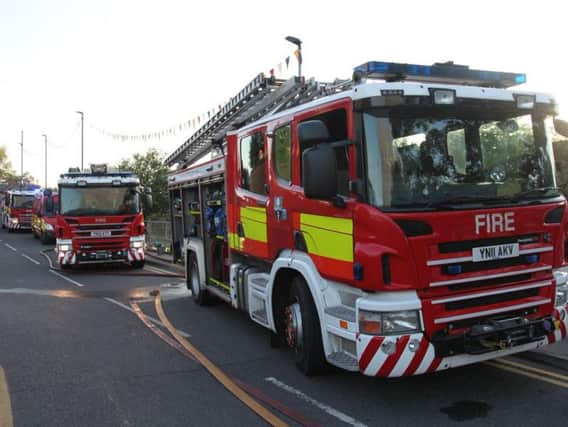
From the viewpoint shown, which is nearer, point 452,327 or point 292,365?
point 452,327

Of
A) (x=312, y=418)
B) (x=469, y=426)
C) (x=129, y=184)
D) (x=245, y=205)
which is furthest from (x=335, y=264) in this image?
(x=129, y=184)

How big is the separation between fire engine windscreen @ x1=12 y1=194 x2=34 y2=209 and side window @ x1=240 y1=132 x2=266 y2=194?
32668 mm

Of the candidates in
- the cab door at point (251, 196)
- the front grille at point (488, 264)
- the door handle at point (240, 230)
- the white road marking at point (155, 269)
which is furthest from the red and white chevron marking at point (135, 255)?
the front grille at point (488, 264)

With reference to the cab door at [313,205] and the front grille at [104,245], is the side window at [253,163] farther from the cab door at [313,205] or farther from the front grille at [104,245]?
the front grille at [104,245]

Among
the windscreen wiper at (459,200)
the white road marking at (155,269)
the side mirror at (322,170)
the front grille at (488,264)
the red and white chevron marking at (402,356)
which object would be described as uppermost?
the side mirror at (322,170)

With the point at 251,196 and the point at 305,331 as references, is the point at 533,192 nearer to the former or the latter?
the point at 305,331

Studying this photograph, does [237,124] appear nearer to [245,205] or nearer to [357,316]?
[245,205]

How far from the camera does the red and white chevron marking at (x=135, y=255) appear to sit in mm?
14695

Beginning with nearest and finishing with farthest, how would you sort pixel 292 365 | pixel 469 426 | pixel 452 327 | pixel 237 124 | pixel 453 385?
pixel 469 426 < pixel 452 327 < pixel 453 385 < pixel 292 365 < pixel 237 124

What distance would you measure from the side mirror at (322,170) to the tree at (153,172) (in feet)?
79.8

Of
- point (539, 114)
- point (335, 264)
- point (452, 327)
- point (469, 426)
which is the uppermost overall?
point (539, 114)

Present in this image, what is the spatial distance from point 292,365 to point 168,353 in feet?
5.17

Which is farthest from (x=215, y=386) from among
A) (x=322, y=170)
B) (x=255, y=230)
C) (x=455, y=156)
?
(x=455, y=156)

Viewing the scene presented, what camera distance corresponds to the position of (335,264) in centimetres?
465
